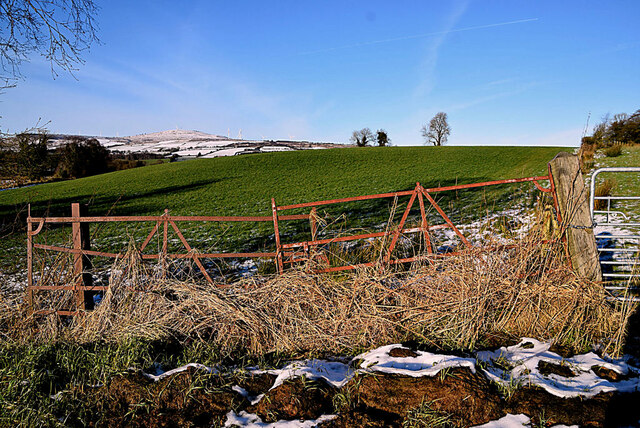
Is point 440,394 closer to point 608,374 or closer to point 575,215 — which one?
point 608,374

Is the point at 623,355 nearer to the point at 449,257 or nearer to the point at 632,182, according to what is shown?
the point at 449,257

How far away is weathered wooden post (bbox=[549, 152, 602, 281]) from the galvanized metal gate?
16 centimetres

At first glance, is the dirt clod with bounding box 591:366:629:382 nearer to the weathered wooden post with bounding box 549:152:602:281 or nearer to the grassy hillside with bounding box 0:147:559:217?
Answer: the weathered wooden post with bounding box 549:152:602:281

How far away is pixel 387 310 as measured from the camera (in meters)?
3.93

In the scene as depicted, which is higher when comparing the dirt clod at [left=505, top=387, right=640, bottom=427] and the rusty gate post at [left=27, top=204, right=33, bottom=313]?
the rusty gate post at [left=27, top=204, right=33, bottom=313]

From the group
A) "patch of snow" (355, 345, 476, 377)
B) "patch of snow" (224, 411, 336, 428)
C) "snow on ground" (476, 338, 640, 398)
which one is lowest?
"patch of snow" (224, 411, 336, 428)

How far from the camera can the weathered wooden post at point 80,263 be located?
5059 mm

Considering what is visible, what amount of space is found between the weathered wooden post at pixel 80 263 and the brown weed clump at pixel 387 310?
93 cm

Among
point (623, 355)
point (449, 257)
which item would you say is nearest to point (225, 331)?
point (449, 257)

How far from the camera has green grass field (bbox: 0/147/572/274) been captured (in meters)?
12.7

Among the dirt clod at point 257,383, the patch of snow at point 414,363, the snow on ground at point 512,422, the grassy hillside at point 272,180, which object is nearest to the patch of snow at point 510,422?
the snow on ground at point 512,422

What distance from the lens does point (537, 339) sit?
3.60 metres

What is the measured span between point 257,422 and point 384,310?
5.92 feet

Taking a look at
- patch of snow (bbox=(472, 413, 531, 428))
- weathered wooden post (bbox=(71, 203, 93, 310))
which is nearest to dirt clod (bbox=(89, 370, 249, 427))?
patch of snow (bbox=(472, 413, 531, 428))
